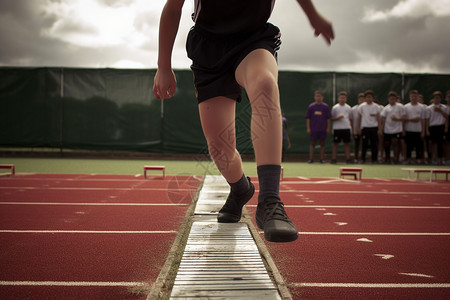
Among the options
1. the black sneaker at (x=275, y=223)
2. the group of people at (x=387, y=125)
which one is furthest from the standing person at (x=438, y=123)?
the black sneaker at (x=275, y=223)

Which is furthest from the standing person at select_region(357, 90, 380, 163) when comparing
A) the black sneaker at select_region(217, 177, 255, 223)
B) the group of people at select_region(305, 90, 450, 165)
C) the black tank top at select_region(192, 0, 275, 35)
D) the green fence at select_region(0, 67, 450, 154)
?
the black tank top at select_region(192, 0, 275, 35)

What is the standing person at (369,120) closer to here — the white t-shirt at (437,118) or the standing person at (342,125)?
the standing person at (342,125)

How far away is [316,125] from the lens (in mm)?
10031

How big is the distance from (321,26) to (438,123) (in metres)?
9.67

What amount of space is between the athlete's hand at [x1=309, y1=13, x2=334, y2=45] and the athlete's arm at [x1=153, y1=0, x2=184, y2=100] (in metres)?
0.69

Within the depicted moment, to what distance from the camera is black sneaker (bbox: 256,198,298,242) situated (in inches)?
54.7

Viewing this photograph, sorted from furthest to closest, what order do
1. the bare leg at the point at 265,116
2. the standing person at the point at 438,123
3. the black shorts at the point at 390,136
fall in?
1. the black shorts at the point at 390,136
2. the standing person at the point at 438,123
3. the bare leg at the point at 265,116

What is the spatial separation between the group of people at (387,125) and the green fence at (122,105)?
4.69 ft

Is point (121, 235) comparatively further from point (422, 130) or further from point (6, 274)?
point (422, 130)

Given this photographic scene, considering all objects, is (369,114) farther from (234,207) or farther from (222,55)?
(222,55)

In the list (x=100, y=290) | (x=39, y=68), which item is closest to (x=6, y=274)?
(x=100, y=290)

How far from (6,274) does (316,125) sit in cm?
924

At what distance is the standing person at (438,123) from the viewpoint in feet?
32.6

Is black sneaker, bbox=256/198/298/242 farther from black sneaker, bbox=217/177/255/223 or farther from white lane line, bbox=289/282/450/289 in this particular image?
black sneaker, bbox=217/177/255/223
